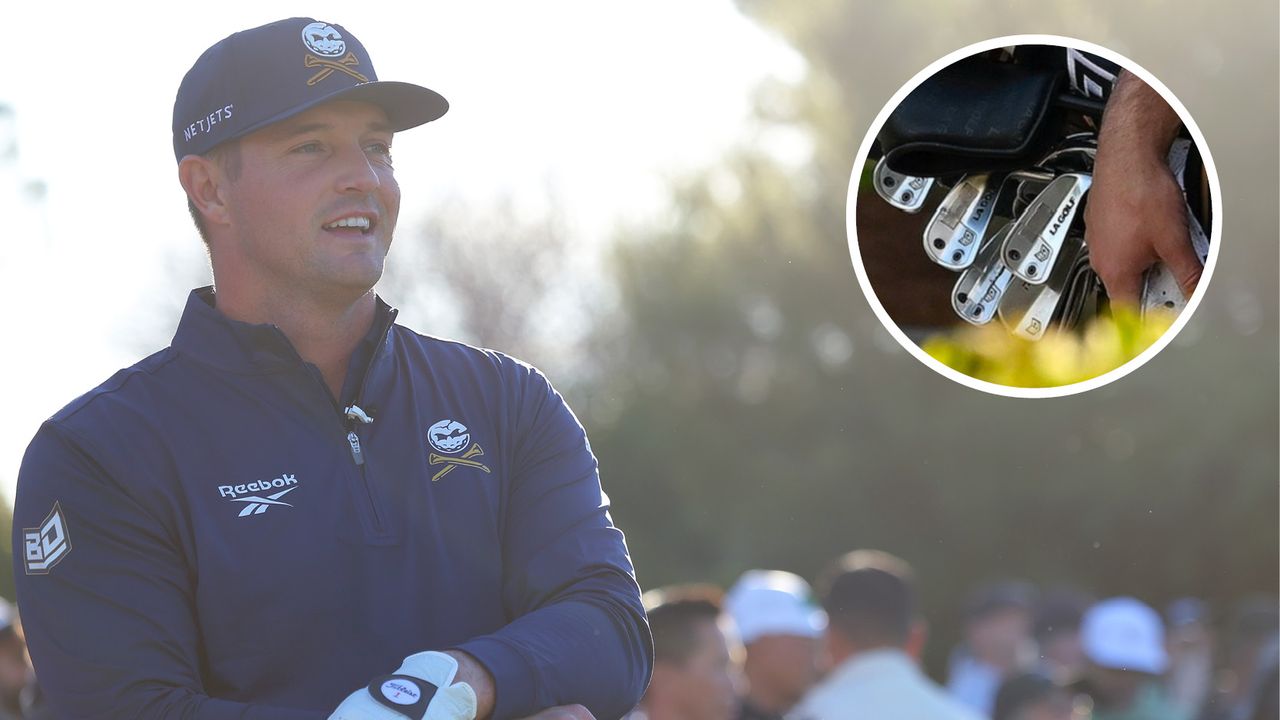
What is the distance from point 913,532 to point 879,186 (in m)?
16.9

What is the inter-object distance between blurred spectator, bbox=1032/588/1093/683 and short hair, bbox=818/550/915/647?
3287 millimetres

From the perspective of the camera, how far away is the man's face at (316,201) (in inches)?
114

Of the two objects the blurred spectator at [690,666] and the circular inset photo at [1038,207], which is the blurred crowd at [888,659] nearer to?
the blurred spectator at [690,666]

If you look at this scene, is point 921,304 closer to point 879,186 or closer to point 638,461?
point 879,186

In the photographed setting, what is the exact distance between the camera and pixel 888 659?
559 cm

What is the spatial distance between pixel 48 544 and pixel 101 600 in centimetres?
14

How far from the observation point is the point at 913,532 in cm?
2059

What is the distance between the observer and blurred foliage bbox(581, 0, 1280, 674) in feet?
60.9

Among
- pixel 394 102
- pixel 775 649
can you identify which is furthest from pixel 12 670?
A: pixel 394 102

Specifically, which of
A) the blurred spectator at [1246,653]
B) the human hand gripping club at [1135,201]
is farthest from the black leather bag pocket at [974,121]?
the blurred spectator at [1246,653]

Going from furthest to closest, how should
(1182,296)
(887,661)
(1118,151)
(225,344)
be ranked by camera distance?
(887,661), (1182,296), (1118,151), (225,344)

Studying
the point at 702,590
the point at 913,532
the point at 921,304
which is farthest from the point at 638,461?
the point at 921,304

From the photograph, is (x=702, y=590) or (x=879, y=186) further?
(x=702, y=590)

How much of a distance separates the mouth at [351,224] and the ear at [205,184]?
246 mm
